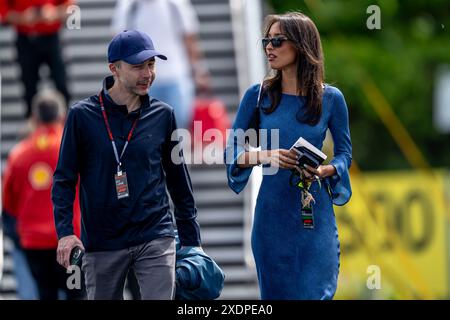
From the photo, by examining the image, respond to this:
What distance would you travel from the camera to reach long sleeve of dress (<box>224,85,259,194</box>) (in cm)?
877

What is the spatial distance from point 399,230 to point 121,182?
1458 centimetres

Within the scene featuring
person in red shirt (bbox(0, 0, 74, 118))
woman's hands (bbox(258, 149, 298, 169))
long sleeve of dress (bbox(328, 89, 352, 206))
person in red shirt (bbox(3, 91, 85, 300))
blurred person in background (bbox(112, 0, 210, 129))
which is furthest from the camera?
person in red shirt (bbox(0, 0, 74, 118))

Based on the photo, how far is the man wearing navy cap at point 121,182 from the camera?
8641mm

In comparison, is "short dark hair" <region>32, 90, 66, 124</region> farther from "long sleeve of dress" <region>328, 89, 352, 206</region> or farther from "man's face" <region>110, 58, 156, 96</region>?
"long sleeve of dress" <region>328, 89, 352, 206</region>

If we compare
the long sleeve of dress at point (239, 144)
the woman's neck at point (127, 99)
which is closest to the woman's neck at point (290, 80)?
the long sleeve of dress at point (239, 144)

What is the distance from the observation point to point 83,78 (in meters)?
16.8

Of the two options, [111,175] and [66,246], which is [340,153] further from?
[66,246]

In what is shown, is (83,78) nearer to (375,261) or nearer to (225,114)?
(225,114)

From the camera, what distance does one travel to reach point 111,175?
8625 millimetres

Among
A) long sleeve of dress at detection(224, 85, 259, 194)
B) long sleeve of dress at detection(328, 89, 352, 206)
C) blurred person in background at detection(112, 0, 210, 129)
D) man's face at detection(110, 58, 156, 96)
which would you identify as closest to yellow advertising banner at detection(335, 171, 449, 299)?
blurred person in background at detection(112, 0, 210, 129)

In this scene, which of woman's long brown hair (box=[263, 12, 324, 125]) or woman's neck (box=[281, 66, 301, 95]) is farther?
woman's neck (box=[281, 66, 301, 95])

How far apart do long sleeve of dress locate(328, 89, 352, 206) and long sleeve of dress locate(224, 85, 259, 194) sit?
45cm
